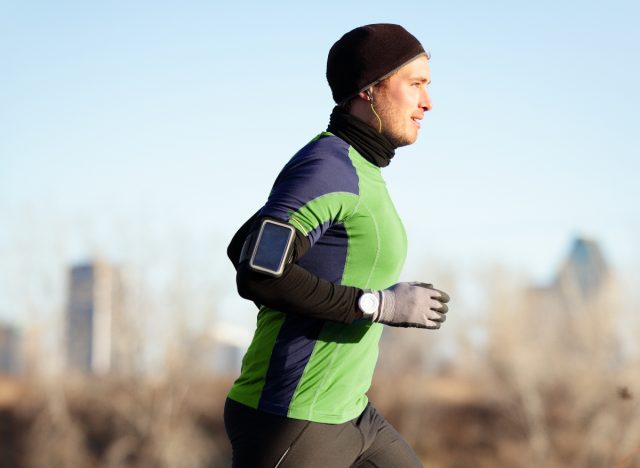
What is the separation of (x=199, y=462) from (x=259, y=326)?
112ft

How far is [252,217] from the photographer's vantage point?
119 inches

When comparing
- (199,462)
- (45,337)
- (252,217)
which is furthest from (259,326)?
(45,337)

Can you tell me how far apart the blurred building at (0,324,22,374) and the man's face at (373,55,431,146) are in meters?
40.7

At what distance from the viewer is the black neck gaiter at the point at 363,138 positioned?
9.94 feet

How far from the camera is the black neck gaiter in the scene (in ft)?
9.94

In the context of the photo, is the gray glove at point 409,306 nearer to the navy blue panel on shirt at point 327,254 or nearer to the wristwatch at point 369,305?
the wristwatch at point 369,305

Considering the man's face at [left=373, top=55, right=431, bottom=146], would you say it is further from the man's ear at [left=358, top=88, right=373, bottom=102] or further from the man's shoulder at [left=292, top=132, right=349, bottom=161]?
the man's shoulder at [left=292, top=132, right=349, bottom=161]

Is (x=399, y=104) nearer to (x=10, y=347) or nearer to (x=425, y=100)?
(x=425, y=100)

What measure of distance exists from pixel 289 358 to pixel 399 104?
802 millimetres

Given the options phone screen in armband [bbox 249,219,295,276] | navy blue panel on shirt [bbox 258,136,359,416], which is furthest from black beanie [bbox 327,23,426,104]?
phone screen in armband [bbox 249,219,295,276]

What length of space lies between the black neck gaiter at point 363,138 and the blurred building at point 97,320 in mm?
36004

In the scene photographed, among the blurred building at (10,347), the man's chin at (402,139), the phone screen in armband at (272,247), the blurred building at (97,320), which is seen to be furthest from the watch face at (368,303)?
the blurred building at (10,347)

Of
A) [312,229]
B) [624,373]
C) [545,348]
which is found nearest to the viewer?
[312,229]

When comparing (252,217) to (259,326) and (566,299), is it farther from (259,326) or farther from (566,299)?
(566,299)
